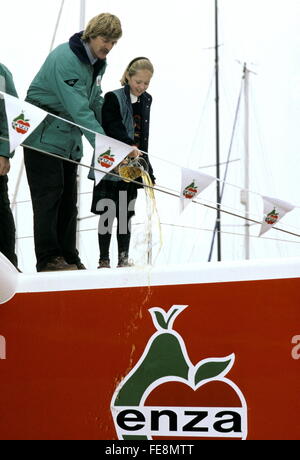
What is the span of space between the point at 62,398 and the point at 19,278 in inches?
18.4

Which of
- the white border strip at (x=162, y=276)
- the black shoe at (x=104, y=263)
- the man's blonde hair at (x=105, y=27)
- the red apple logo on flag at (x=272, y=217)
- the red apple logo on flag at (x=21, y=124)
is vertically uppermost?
the man's blonde hair at (x=105, y=27)

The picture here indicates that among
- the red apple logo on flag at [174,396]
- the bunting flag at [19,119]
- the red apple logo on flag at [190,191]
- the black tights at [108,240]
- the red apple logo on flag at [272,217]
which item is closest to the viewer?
the red apple logo on flag at [174,396]

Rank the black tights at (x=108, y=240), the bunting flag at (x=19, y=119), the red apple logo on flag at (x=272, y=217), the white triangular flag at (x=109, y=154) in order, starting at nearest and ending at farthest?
the bunting flag at (x=19, y=119) → the white triangular flag at (x=109, y=154) → the black tights at (x=108, y=240) → the red apple logo on flag at (x=272, y=217)

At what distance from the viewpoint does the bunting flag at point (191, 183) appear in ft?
13.0

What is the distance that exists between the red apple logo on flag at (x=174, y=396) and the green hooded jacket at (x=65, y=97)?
1.14 metres

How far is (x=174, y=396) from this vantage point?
2924 millimetres

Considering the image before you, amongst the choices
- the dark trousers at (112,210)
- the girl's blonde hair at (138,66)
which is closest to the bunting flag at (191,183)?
the dark trousers at (112,210)

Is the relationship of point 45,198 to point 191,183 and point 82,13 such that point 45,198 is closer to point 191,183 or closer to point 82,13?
point 191,183

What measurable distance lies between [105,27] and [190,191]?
2.65 feet

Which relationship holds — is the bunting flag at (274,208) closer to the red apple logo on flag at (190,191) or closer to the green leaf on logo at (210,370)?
the red apple logo on flag at (190,191)

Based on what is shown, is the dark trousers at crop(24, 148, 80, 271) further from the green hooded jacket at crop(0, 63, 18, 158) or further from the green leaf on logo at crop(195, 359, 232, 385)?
the green leaf on logo at crop(195, 359, 232, 385)

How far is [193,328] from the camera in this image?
2.92 meters

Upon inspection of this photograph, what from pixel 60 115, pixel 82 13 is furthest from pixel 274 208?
pixel 82 13
